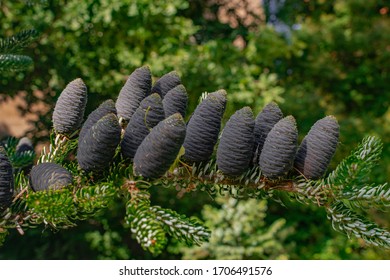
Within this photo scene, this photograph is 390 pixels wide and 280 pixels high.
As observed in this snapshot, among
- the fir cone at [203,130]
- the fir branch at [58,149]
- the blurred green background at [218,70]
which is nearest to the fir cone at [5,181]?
the fir branch at [58,149]

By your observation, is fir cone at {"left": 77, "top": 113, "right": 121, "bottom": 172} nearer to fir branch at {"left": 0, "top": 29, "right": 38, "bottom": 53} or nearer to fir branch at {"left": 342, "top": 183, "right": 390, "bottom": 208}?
fir branch at {"left": 342, "top": 183, "right": 390, "bottom": 208}

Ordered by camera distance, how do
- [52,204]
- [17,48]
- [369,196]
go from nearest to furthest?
[52,204] → [369,196] → [17,48]

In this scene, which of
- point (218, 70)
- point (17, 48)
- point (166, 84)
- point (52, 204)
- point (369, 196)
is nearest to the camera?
point (52, 204)

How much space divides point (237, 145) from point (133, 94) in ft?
0.62

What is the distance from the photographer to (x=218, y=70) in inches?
107

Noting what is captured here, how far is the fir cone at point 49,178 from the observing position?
0.61 m

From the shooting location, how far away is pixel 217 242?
114 inches

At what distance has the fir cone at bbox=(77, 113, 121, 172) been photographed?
63cm

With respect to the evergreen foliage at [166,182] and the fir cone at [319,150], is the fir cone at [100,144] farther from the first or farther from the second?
the fir cone at [319,150]

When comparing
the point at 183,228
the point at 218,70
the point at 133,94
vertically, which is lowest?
the point at 218,70

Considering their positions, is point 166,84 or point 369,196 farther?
point 166,84

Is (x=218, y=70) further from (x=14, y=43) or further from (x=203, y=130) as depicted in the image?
(x=203, y=130)

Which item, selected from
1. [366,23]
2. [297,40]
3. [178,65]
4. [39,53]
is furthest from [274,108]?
[366,23]

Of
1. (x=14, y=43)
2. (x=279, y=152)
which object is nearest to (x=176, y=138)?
(x=279, y=152)
